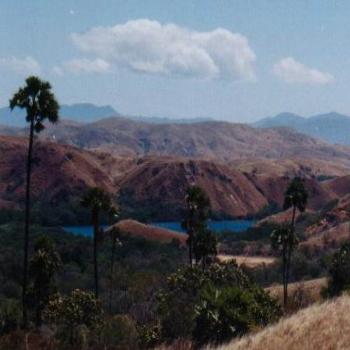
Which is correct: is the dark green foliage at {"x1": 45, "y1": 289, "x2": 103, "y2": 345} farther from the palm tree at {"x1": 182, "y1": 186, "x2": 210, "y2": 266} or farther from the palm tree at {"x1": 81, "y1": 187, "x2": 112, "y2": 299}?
the palm tree at {"x1": 182, "y1": 186, "x2": 210, "y2": 266}

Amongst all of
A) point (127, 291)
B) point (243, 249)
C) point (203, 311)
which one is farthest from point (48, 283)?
point (243, 249)

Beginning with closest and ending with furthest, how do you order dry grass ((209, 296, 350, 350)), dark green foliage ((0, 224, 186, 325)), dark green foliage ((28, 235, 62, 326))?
dry grass ((209, 296, 350, 350)) → dark green foliage ((28, 235, 62, 326)) → dark green foliage ((0, 224, 186, 325))

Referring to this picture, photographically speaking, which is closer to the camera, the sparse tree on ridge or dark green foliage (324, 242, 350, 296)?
dark green foliage (324, 242, 350, 296)

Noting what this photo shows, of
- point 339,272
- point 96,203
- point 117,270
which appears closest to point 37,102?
point 96,203

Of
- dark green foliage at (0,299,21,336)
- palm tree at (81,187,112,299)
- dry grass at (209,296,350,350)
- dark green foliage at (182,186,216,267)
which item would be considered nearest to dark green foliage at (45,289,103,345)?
palm tree at (81,187,112,299)

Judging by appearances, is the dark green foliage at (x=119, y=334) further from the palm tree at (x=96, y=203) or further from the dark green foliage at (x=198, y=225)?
the dark green foliage at (x=198, y=225)

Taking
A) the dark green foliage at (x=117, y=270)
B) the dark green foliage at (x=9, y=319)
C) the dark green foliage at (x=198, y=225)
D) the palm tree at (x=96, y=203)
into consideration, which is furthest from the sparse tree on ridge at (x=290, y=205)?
the dark green foliage at (x=9, y=319)

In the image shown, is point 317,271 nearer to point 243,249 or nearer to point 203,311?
point 243,249
